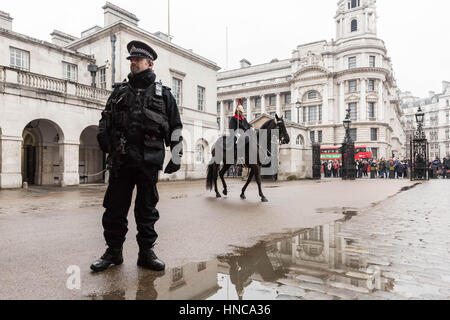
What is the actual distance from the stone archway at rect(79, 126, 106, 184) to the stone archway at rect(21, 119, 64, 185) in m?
1.68

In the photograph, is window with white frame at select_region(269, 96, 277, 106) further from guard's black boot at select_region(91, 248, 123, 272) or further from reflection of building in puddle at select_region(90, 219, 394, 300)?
guard's black boot at select_region(91, 248, 123, 272)

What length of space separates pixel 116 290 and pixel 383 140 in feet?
186

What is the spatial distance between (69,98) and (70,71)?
5.47 m

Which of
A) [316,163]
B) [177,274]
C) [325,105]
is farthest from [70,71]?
[325,105]

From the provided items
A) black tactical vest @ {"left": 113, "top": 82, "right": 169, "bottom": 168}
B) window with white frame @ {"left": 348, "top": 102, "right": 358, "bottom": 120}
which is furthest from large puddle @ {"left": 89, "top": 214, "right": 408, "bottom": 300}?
window with white frame @ {"left": 348, "top": 102, "right": 358, "bottom": 120}

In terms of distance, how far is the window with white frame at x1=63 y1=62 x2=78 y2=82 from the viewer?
65.8 ft

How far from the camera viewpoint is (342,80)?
54469mm

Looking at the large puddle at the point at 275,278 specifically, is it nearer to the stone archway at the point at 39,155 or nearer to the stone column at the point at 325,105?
the stone archway at the point at 39,155

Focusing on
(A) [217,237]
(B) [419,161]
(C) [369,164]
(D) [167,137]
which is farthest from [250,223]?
(C) [369,164]

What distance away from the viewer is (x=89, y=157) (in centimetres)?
2014

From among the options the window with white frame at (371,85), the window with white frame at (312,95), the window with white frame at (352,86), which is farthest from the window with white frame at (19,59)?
the window with white frame at (371,85)

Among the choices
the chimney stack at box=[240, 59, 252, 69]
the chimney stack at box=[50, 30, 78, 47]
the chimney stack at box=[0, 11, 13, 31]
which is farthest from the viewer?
the chimney stack at box=[240, 59, 252, 69]
